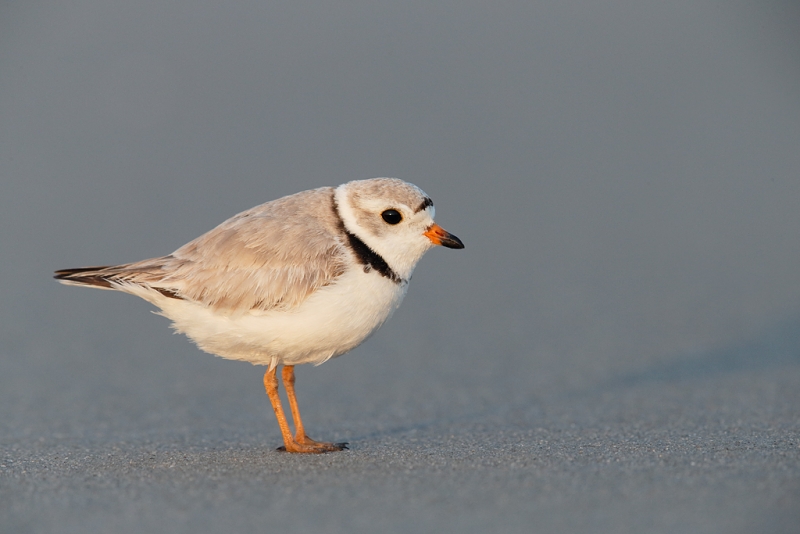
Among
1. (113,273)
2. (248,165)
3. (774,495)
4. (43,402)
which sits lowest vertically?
(774,495)

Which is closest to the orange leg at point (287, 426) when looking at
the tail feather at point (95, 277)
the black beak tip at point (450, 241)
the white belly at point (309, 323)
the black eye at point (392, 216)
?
the white belly at point (309, 323)

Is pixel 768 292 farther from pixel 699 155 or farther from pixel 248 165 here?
pixel 248 165

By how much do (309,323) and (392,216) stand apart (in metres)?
0.75

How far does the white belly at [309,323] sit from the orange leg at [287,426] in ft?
0.49

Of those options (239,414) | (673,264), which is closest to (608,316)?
(673,264)

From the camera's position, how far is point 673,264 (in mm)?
8875

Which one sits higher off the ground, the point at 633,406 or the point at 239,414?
the point at 239,414

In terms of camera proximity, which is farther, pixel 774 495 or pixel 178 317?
pixel 178 317

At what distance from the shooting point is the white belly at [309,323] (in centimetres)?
476

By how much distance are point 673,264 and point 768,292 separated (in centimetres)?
96

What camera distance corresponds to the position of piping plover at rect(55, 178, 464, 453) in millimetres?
4793

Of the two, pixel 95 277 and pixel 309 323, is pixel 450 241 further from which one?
pixel 95 277

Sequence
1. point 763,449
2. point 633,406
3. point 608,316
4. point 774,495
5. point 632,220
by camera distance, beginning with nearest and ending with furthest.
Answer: point 774,495 < point 763,449 < point 633,406 < point 608,316 < point 632,220

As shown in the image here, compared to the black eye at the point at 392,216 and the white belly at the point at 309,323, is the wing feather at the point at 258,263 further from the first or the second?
the black eye at the point at 392,216
